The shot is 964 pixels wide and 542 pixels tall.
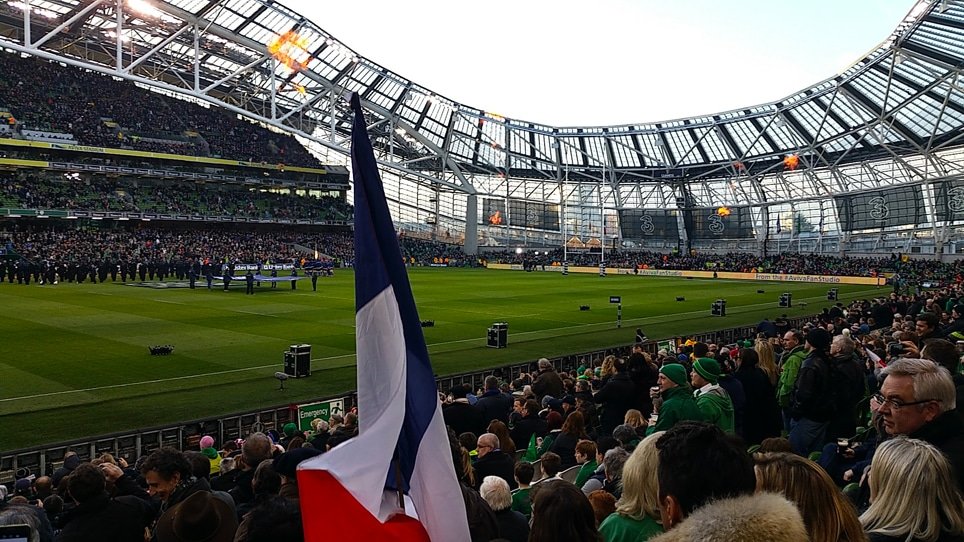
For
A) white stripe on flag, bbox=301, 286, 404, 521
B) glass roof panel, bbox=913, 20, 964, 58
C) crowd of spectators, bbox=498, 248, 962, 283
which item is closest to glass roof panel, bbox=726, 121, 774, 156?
crowd of spectators, bbox=498, 248, 962, 283

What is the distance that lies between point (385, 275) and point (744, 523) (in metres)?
2.19

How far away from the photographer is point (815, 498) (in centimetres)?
301

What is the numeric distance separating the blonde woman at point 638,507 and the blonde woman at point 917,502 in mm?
1005

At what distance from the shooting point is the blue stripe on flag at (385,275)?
3.55 metres

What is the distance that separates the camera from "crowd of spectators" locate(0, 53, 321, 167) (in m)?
70.1

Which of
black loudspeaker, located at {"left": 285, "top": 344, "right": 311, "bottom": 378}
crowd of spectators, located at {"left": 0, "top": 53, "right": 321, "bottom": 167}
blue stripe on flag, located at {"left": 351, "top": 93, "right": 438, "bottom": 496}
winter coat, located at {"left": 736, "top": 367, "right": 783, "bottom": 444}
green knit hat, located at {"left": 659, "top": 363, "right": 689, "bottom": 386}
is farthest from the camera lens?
crowd of spectators, located at {"left": 0, "top": 53, "right": 321, "bottom": 167}

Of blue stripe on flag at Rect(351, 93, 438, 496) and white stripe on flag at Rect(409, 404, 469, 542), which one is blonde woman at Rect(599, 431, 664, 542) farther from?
blue stripe on flag at Rect(351, 93, 438, 496)

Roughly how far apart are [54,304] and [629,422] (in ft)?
103

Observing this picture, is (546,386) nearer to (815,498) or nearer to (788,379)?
(788,379)

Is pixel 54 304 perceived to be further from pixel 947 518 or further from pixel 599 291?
pixel 947 518

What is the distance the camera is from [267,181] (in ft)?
279

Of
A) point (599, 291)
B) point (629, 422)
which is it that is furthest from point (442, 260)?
point (629, 422)

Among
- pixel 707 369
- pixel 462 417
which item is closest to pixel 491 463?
pixel 707 369

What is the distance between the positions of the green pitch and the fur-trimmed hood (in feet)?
44.5
